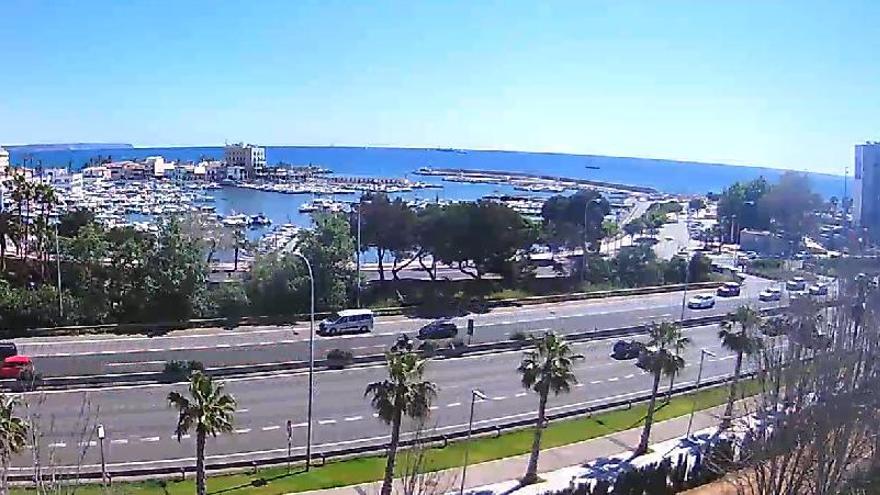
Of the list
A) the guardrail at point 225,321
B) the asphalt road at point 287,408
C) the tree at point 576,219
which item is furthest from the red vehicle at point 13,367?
the tree at point 576,219

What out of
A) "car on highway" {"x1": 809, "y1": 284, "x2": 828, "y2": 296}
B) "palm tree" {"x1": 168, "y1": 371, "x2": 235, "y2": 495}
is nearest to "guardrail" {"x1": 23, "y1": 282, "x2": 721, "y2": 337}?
"car on highway" {"x1": 809, "y1": 284, "x2": 828, "y2": 296}

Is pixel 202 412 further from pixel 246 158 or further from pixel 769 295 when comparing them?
pixel 246 158

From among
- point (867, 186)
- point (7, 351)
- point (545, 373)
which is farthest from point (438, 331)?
point (867, 186)

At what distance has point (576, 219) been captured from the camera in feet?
166

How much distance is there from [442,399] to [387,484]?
8137 mm

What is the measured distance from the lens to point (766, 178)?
66125 mm

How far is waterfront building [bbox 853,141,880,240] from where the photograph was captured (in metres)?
38.3

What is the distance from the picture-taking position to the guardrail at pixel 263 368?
2586 centimetres

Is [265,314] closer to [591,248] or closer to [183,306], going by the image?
[183,306]

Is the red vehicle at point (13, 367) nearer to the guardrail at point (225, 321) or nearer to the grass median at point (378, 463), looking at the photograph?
the guardrail at point (225, 321)

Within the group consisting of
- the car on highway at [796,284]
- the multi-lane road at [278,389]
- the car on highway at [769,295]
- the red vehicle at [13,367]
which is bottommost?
the multi-lane road at [278,389]

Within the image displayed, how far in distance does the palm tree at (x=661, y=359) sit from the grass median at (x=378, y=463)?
175 centimetres

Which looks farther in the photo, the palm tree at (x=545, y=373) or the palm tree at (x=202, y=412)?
the palm tree at (x=545, y=373)

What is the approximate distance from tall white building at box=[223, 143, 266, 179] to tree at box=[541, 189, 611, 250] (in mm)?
128591
